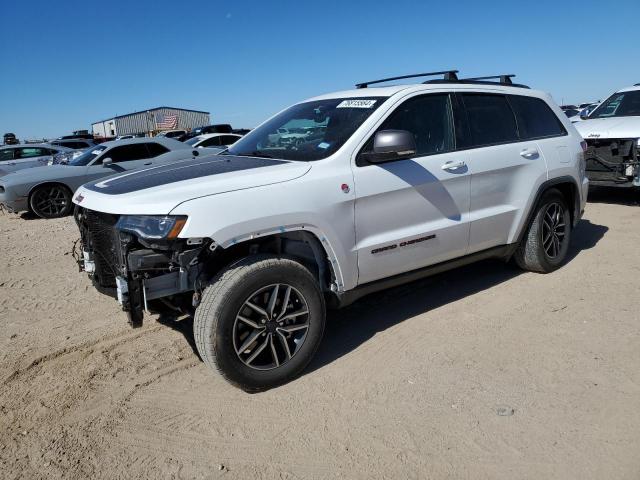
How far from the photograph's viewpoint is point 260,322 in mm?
3268

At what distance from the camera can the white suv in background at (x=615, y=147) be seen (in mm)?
7805

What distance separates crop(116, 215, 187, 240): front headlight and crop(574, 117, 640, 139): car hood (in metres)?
7.52

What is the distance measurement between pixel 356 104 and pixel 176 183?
1588 mm

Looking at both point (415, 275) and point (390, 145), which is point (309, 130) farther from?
point (415, 275)

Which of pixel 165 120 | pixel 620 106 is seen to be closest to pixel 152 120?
pixel 165 120

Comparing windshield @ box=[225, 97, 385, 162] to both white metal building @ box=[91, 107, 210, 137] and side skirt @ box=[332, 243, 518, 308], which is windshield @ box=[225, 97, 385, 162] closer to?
side skirt @ box=[332, 243, 518, 308]

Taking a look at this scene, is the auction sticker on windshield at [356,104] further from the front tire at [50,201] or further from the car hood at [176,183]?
the front tire at [50,201]

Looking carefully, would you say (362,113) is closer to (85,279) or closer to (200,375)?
(200,375)

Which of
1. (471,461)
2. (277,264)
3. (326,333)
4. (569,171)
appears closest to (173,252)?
(277,264)

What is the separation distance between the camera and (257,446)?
284 centimetres

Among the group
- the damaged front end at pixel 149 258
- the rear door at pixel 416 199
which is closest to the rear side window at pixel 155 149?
the damaged front end at pixel 149 258

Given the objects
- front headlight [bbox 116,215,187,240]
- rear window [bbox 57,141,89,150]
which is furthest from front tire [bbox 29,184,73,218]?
rear window [bbox 57,141,89,150]

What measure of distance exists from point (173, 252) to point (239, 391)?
103 cm

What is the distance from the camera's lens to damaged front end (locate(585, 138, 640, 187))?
7777 mm
